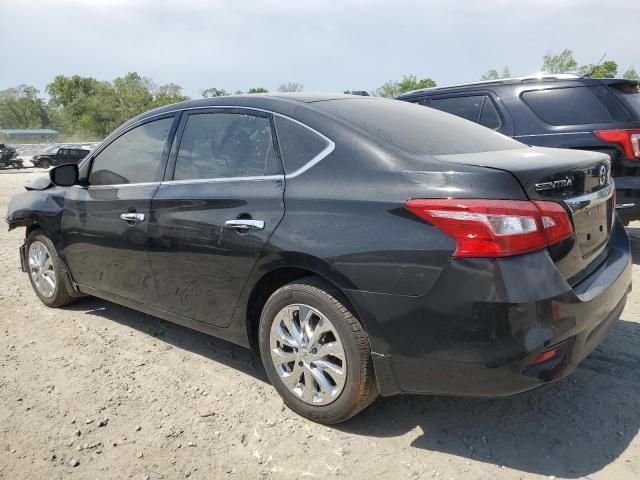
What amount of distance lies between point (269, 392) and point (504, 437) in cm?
130

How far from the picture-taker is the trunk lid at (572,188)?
234cm

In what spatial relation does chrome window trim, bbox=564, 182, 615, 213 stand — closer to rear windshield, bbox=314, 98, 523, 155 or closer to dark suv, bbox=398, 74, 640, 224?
rear windshield, bbox=314, 98, 523, 155

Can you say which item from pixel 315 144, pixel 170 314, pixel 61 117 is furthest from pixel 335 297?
pixel 61 117

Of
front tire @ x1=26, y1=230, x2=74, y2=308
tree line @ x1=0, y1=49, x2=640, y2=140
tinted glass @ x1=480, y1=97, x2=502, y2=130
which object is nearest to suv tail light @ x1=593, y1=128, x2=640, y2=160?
tinted glass @ x1=480, y1=97, x2=502, y2=130

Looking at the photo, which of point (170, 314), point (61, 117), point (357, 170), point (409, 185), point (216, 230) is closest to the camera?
point (409, 185)

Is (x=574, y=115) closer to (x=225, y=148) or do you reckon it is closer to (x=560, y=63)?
(x=225, y=148)

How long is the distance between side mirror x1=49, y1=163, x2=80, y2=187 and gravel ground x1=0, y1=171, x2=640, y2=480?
126cm

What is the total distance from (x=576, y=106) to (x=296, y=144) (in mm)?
3983

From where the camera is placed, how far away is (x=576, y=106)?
5.68 metres

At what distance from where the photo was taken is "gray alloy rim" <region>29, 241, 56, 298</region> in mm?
4680

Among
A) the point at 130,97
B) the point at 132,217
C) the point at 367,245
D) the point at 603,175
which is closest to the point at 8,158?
the point at 132,217

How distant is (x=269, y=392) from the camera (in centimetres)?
322

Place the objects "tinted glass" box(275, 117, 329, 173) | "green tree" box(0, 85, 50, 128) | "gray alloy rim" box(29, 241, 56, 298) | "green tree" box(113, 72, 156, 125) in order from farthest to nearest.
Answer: "green tree" box(0, 85, 50, 128), "green tree" box(113, 72, 156, 125), "gray alloy rim" box(29, 241, 56, 298), "tinted glass" box(275, 117, 329, 173)

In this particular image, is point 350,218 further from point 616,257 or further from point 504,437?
point 616,257
